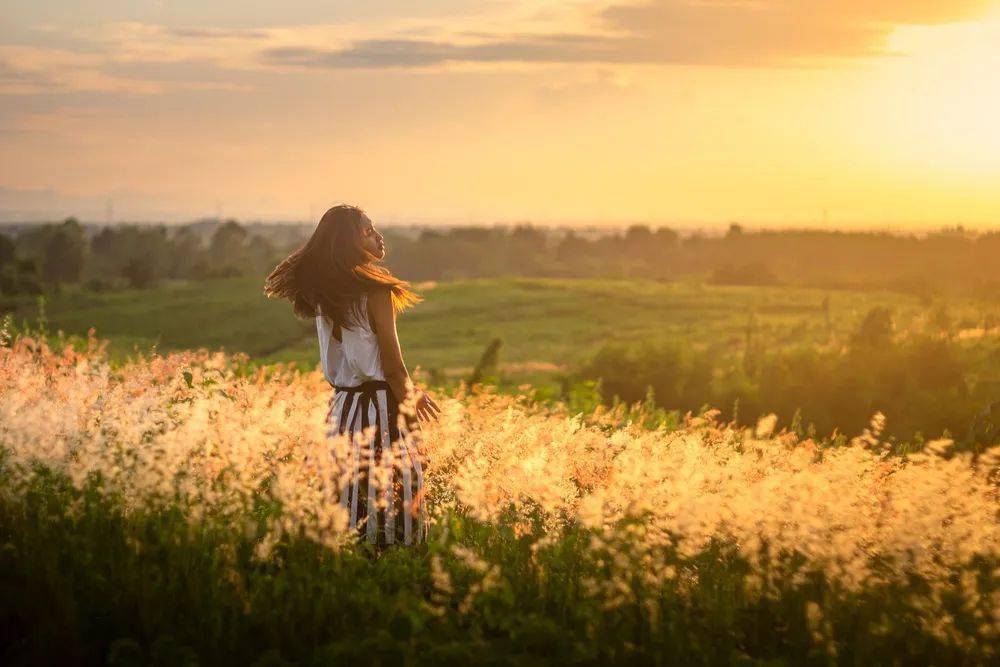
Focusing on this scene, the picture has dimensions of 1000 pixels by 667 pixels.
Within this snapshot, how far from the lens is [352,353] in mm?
5707

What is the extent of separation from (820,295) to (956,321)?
57475 millimetres

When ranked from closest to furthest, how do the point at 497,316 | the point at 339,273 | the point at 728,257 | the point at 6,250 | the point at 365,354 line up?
the point at 339,273 → the point at 365,354 → the point at 497,316 → the point at 6,250 → the point at 728,257

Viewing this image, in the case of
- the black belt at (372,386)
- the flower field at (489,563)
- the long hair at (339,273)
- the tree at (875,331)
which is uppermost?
the long hair at (339,273)

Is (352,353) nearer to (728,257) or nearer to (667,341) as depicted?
(667,341)

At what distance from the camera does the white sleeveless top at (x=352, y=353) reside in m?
5.68

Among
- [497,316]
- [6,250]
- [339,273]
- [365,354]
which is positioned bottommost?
[497,316]

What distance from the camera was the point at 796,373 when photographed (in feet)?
61.2

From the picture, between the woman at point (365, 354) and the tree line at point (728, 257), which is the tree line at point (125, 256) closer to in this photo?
the tree line at point (728, 257)

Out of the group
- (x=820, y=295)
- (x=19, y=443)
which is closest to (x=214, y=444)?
(x=19, y=443)

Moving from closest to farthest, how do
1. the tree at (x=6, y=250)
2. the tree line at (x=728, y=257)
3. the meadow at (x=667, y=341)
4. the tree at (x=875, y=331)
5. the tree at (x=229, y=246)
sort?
the meadow at (x=667, y=341), the tree at (x=875, y=331), the tree line at (x=728, y=257), the tree at (x=6, y=250), the tree at (x=229, y=246)

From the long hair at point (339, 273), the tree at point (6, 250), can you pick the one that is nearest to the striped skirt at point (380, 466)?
the long hair at point (339, 273)

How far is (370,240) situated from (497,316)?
76835 mm

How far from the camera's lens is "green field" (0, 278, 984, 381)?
6247cm

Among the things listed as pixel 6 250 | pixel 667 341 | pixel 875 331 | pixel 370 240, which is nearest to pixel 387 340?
pixel 370 240
